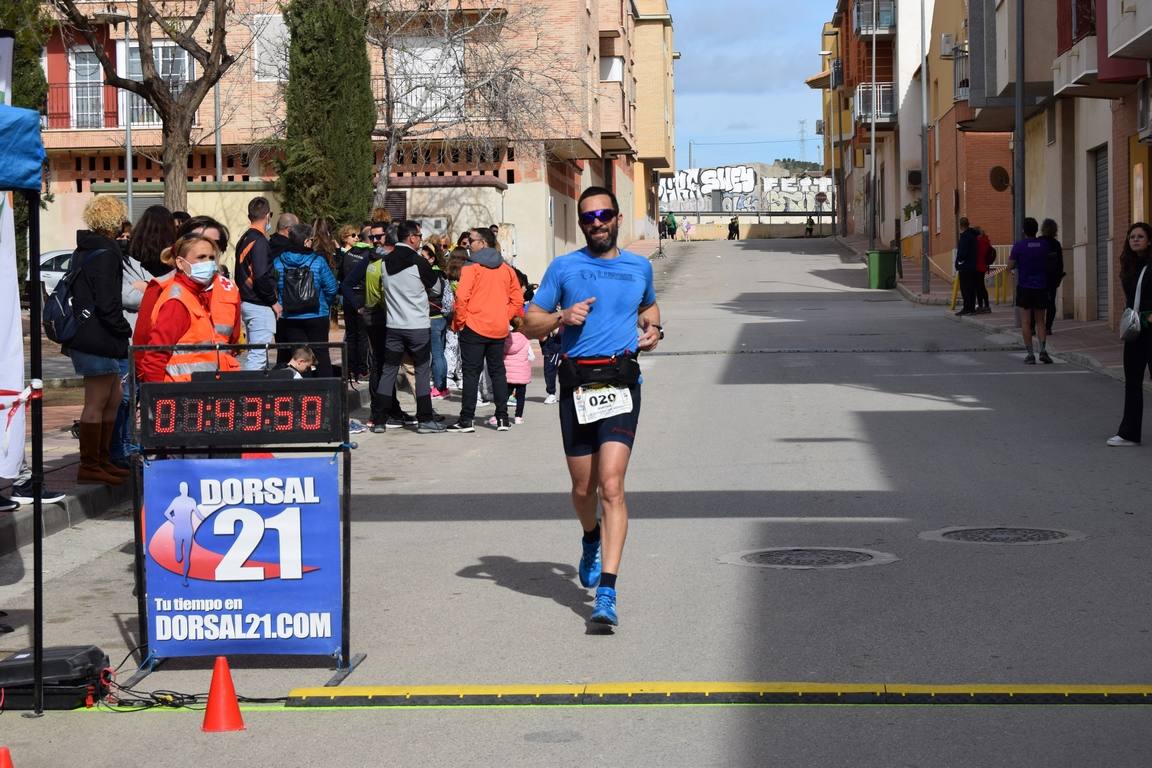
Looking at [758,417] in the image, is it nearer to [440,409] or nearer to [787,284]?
[440,409]

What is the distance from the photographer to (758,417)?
16.3 m

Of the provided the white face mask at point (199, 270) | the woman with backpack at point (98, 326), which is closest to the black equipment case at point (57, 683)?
the white face mask at point (199, 270)

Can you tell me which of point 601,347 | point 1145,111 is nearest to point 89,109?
point 1145,111

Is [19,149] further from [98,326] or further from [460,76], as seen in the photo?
[460,76]

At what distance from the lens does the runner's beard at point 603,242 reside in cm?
768

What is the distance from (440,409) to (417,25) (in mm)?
21937

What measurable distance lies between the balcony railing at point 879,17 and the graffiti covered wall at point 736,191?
6288 cm

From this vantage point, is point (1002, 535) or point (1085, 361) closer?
point (1002, 535)

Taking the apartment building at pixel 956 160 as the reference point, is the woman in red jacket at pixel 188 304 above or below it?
below

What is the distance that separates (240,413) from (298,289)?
827cm

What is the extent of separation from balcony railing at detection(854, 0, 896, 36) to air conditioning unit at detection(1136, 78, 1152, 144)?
44.3 meters

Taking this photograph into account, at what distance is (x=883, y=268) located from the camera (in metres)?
46.9

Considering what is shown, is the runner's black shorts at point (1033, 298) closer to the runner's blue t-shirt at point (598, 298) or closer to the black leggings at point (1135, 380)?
the black leggings at point (1135, 380)

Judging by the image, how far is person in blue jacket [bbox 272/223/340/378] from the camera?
14828 millimetres
